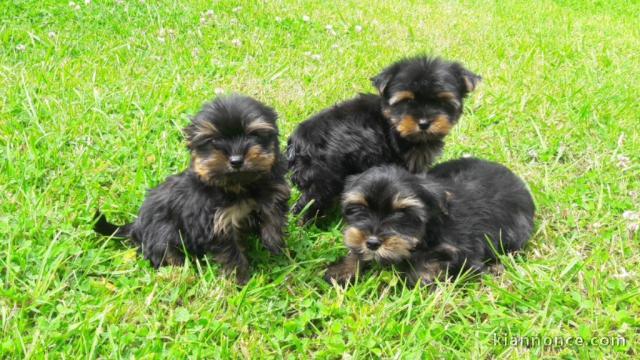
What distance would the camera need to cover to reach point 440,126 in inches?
196

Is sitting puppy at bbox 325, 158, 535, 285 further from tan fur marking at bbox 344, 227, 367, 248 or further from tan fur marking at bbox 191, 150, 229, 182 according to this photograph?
tan fur marking at bbox 191, 150, 229, 182

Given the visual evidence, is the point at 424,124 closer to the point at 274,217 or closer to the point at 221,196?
the point at 274,217

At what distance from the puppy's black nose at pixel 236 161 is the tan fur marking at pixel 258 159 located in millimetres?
43

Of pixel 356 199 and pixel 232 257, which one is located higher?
pixel 356 199

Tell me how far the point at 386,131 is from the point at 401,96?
1.40ft

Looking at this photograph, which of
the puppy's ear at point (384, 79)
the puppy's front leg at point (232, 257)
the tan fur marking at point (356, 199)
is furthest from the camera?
the puppy's ear at point (384, 79)

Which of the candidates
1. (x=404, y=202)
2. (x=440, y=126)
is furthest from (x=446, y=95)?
(x=404, y=202)

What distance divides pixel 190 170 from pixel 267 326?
1.30m

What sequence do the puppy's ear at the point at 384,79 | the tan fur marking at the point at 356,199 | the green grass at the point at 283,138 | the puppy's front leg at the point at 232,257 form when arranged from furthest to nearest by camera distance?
the puppy's ear at the point at 384,79
the puppy's front leg at the point at 232,257
the tan fur marking at the point at 356,199
the green grass at the point at 283,138

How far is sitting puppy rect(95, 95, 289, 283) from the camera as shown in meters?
3.78

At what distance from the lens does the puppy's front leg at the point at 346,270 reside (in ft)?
14.1

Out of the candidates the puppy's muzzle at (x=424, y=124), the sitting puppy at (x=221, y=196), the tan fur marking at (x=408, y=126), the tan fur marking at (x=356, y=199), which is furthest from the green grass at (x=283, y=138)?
the puppy's muzzle at (x=424, y=124)

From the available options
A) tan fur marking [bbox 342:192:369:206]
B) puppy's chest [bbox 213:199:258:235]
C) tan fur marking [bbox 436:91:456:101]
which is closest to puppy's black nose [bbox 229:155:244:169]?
Result: puppy's chest [bbox 213:199:258:235]

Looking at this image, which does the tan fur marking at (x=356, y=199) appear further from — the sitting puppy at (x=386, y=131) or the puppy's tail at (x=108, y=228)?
the puppy's tail at (x=108, y=228)
